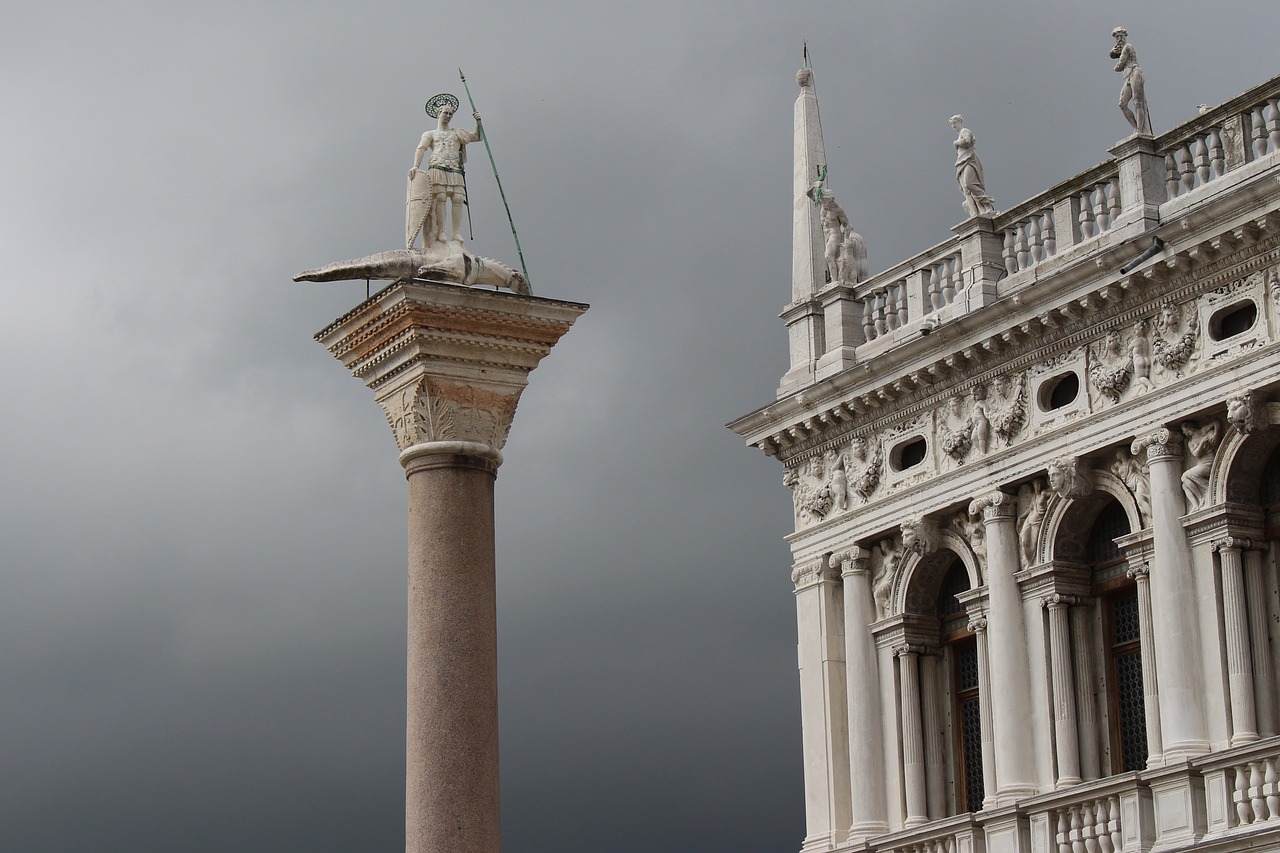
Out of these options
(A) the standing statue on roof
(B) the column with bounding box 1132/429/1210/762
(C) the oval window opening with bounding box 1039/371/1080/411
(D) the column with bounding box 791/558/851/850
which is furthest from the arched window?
(A) the standing statue on roof

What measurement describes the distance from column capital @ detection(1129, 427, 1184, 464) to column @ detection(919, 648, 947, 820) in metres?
4.91

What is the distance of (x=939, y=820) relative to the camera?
2853cm

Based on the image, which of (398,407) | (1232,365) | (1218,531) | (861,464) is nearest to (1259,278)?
(1232,365)

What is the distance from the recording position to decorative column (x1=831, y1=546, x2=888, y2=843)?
2991 centimetres

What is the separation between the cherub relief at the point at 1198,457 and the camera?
84.0 feet

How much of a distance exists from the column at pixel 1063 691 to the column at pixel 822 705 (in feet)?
12.8

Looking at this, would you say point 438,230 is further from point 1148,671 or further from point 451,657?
point 1148,671

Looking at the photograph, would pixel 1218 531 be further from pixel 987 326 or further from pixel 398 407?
pixel 398 407

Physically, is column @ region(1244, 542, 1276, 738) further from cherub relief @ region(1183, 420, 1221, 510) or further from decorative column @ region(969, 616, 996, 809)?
decorative column @ region(969, 616, 996, 809)

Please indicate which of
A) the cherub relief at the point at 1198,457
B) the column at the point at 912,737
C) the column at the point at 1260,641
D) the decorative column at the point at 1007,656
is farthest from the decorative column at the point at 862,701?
the column at the point at 1260,641

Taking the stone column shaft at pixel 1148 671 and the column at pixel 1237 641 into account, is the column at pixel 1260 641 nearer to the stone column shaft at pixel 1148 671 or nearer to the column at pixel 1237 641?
the column at pixel 1237 641

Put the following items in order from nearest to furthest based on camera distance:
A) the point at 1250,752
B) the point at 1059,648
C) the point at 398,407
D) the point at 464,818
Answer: the point at 464,818, the point at 398,407, the point at 1250,752, the point at 1059,648

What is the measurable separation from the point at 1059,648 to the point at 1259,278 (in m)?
5.01

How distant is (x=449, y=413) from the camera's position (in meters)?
18.0
